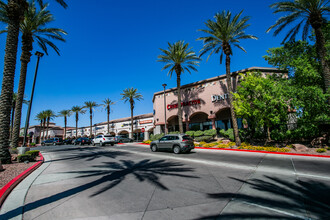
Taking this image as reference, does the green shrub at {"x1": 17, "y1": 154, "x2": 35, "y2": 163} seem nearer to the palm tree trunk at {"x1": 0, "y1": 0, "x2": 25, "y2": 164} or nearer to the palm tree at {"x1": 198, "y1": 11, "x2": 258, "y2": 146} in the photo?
the palm tree trunk at {"x1": 0, "y1": 0, "x2": 25, "y2": 164}

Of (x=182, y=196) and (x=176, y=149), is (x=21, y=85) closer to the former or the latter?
(x=176, y=149)

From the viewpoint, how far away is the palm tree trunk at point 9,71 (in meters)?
10.1

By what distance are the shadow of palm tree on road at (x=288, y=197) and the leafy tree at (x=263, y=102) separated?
10.3 m

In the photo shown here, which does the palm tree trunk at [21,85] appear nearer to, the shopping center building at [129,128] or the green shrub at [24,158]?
the green shrub at [24,158]

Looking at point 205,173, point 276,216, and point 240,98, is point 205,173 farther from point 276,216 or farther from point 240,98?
point 240,98

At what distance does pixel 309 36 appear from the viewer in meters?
16.6

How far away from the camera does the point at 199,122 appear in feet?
92.5

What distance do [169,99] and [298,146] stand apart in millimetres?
20369

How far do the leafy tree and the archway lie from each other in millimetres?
10278

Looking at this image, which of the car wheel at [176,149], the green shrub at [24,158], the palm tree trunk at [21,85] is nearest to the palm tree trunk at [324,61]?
the car wheel at [176,149]

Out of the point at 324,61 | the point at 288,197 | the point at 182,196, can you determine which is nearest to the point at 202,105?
the point at 324,61

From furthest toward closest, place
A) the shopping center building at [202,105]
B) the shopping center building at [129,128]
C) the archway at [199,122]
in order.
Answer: the shopping center building at [129,128], the archway at [199,122], the shopping center building at [202,105]

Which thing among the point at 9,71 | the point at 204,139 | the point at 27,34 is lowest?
the point at 204,139

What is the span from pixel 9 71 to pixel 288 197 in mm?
16349
